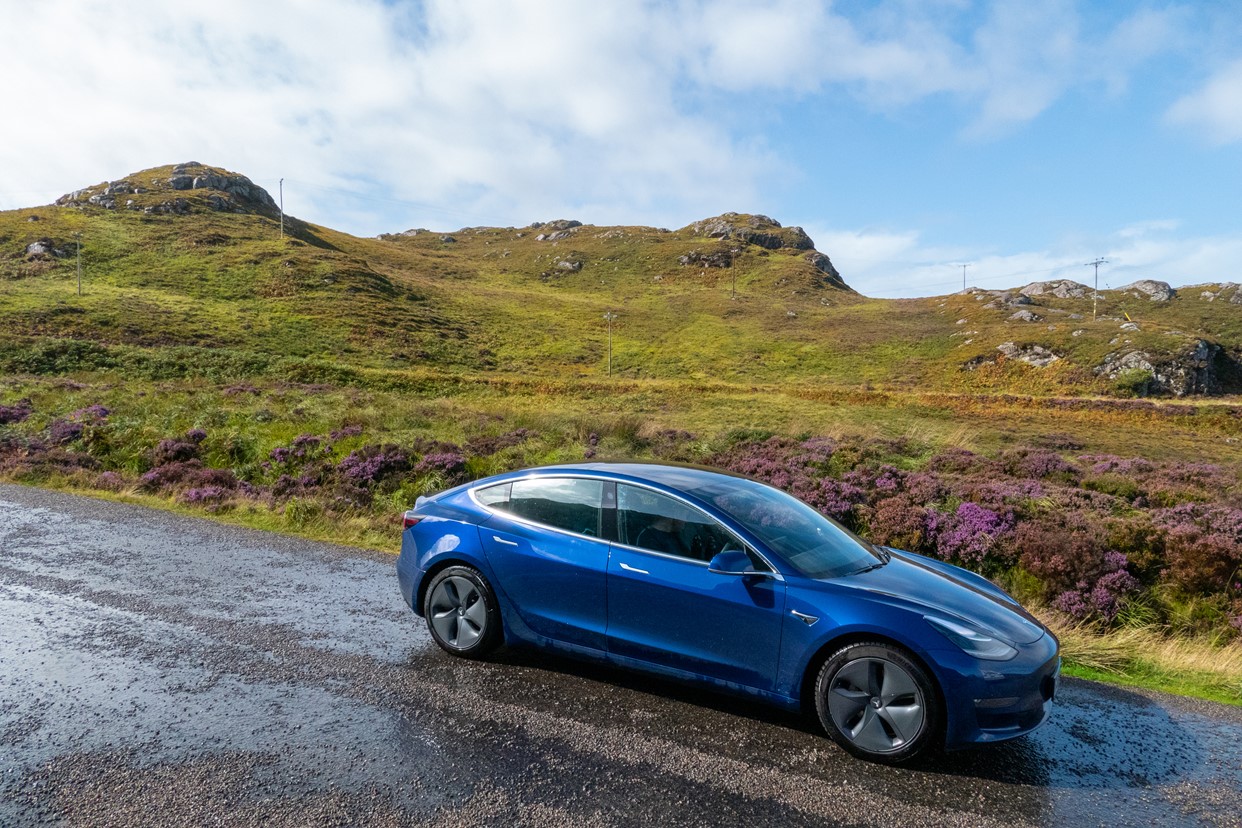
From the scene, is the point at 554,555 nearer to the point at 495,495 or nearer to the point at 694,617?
the point at 495,495

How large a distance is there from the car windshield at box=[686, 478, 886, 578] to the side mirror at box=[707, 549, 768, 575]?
228 mm

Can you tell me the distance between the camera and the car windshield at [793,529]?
4555 millimetres

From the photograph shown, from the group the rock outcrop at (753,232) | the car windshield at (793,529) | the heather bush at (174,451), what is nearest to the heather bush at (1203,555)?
the car windshield at (793,529)

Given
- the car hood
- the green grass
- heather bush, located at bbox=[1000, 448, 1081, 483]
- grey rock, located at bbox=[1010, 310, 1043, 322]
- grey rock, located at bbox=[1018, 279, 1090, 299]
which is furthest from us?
grey rock, located at bbox=[1018, 279, 1090, 299]

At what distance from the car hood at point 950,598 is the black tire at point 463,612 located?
2.47m

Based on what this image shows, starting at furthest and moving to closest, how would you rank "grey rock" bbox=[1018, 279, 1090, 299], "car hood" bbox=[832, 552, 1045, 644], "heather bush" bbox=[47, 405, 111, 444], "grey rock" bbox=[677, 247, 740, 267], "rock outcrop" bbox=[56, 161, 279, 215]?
"grey rock" bbox=[677, 247, 740, 267] < "grey rock" bbox=[1018, 279, 1090, 299] < "rock outcrop" bbox=[56, 161, 279, 215] < "heather bush" bbox=[47, 405, 111, 444] < "car hood" bbox=[832, 552, 1045, 644]

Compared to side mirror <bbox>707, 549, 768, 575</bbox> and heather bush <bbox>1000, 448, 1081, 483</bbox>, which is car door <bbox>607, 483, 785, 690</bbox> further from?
heather bush <bbox>1000, 448, 1081, 483</bbox>

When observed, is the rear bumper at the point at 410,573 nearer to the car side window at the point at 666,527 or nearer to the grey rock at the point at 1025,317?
the car side window at the point at 666,527

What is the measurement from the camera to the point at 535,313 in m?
86.0

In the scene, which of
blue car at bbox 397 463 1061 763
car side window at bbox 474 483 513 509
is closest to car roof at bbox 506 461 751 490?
blue car at bbox 397 463 1061 763

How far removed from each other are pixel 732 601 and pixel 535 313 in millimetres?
83373

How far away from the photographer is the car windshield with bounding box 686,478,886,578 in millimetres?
4555

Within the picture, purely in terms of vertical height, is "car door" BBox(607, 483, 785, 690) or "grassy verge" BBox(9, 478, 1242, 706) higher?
"car door" BBox(607, 483, 785, 690)

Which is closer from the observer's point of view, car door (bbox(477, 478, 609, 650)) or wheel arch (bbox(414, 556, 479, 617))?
car door (bbox(477, 478, 609, 650))
